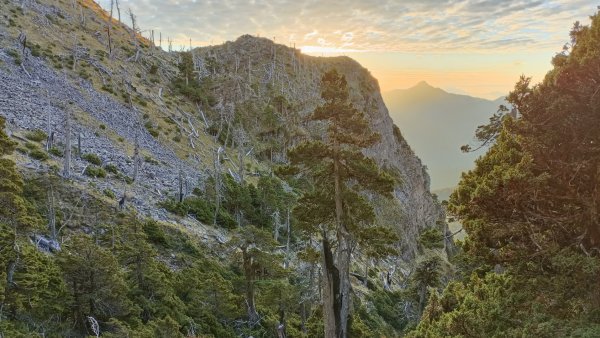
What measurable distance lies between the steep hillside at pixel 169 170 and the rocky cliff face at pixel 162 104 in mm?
322

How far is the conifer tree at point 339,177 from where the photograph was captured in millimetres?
16578

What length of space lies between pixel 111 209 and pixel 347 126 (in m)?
23.4

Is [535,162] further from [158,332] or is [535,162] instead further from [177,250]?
[177,250]

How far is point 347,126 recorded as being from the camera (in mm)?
16797

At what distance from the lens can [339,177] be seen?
17.1m

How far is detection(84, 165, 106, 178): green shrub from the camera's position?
123ft

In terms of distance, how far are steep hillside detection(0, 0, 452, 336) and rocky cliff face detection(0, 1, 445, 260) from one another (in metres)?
0.32

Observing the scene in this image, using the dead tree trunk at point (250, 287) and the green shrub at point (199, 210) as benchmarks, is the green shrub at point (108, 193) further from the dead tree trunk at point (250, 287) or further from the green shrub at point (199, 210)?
the dead tree trunk at point (250, 287)

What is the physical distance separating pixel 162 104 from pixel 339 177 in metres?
60.0

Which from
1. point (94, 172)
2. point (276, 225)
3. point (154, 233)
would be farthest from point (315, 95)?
point (154, 233)

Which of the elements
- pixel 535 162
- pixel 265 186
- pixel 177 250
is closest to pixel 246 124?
pixel 265 186

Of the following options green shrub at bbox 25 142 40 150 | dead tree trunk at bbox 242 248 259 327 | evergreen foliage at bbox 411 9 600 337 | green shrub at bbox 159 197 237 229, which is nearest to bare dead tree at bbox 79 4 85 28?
green shrub at bbox 25 142 40 150

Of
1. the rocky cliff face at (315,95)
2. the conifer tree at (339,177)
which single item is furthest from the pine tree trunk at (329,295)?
the rocky cliff face at (315,95)

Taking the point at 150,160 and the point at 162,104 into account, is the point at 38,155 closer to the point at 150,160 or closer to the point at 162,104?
the point at 150,160
